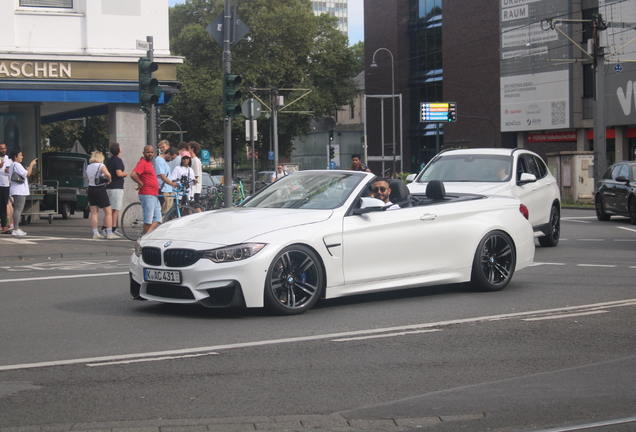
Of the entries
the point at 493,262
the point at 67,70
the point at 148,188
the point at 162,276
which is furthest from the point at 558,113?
the point at 162,276

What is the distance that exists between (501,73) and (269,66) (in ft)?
57.5

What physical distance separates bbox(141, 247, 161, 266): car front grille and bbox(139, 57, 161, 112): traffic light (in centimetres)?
923

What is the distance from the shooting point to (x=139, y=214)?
56.9ft

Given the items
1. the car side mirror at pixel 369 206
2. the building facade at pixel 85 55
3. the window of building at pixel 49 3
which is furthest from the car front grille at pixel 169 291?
the window of building at pixel 49 3

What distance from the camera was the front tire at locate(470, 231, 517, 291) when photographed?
9.52 metres

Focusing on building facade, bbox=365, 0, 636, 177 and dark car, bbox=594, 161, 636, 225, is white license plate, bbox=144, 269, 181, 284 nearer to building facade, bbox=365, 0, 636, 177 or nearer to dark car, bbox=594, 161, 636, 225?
dark car, bbox=594, 161, 636, 225

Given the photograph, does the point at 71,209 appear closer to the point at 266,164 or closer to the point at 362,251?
the point at 362,251

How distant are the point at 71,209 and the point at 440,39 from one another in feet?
167

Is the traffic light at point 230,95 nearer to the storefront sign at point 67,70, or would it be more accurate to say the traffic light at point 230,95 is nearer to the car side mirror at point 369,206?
the storefront sign at point 67,70

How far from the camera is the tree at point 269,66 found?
6612 centimetres

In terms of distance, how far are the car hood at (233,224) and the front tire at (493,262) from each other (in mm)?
2123

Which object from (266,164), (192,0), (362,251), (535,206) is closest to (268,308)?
(362,251)

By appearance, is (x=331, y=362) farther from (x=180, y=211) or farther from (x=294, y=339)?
(x=180, y=211)

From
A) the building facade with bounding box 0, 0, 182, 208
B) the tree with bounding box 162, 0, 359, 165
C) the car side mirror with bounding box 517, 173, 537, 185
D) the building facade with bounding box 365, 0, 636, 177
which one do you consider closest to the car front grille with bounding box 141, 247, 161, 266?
the car side mirror with bounding box 517, 173, 537, 185
